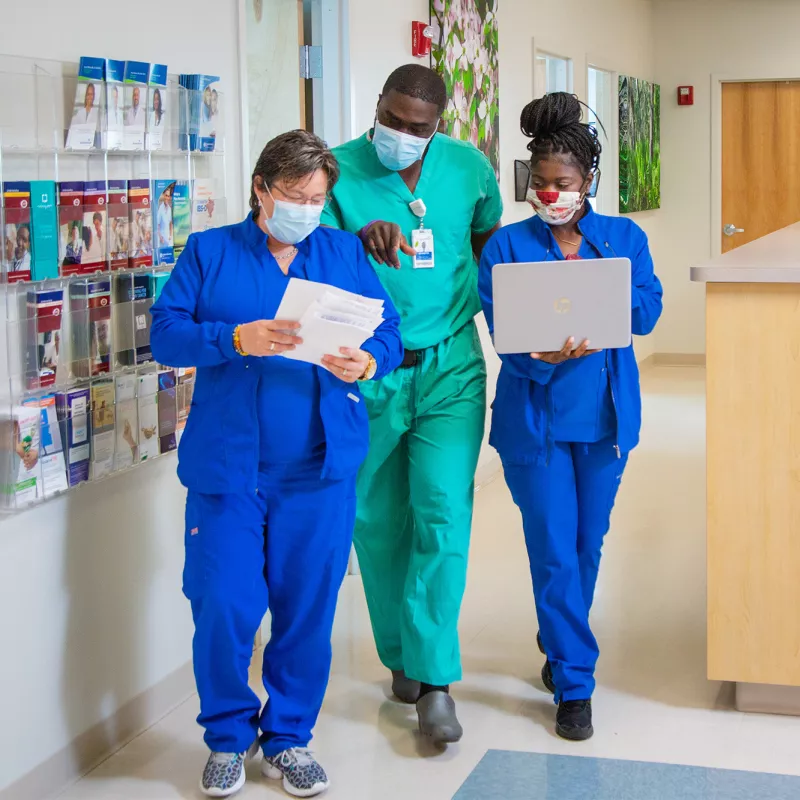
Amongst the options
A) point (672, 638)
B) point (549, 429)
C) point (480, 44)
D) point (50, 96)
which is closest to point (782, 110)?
point (480, 44)

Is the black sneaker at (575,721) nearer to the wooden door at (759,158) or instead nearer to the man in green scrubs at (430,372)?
the man in green scrubs at (430,372)

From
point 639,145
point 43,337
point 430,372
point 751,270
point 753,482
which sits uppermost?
point 639,145

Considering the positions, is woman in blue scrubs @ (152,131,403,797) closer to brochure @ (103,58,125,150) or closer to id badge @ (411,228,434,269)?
id badge @ (411,228,434,269)

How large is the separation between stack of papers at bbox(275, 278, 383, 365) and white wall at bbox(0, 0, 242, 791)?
26.0 inches

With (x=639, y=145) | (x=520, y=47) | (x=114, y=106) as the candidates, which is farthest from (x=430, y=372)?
(x=639, y=145)

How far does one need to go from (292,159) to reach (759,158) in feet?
23.4

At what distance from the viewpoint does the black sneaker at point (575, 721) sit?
2.69 m

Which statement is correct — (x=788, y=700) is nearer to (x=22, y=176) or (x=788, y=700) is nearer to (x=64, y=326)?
(x=64, y=326)

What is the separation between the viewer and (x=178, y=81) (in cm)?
277

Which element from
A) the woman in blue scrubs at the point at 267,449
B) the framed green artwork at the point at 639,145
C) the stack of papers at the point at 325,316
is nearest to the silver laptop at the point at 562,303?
the woman in blue scrubs at the point at 267,449

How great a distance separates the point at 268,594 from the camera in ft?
8.13

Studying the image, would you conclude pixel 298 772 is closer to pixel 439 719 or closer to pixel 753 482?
pixel 439 719

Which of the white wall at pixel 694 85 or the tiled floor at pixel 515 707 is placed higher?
the white wall at pixel 694 85

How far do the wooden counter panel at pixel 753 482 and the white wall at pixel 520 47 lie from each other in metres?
1.76
